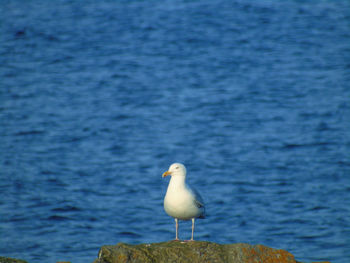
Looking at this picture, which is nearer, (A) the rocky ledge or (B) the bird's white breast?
(A) the rocky ledge

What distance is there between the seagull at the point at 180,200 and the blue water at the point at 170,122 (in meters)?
6.01

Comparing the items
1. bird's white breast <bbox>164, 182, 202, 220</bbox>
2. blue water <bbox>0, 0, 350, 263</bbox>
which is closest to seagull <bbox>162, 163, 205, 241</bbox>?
bird's white breast <bbox>164, 182, 202, 220</bbox>

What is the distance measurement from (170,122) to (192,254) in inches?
661

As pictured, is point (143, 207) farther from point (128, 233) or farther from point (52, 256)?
point (52, 256)

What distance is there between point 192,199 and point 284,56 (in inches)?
917

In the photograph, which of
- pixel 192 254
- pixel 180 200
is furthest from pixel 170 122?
pixel 192 254

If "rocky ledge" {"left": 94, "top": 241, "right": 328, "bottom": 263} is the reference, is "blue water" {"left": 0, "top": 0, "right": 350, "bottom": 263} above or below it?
above

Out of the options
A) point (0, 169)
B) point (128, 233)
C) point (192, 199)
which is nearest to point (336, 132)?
point (128, 233)

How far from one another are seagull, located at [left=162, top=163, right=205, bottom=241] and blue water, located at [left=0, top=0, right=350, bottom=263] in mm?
6010

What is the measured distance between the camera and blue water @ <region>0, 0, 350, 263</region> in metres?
15.8

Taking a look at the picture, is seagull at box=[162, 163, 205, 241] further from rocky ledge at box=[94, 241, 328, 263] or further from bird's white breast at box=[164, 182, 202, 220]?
rocky ledge at box=[94, 241, 328, 263]

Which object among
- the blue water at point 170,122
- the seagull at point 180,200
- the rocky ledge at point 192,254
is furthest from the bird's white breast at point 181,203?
the blue water at point 170,122

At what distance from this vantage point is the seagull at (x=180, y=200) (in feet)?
26.2

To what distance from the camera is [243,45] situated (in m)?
32.0
